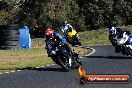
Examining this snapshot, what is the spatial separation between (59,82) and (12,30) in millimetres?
15901

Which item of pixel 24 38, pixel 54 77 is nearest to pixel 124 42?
pixel 54 77

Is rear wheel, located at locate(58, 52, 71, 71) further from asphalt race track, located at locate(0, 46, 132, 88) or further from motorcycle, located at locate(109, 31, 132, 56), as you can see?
motorcycle, located at locate(109, 31, 132, 56)

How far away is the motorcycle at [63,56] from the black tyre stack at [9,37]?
41.4 ft

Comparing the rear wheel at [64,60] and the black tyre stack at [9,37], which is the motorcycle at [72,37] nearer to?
the black tyre stack at [9,37]

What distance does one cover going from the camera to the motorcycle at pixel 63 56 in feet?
54.9

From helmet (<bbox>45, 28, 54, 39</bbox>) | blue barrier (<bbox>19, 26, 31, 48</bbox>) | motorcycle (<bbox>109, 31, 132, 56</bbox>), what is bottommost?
blue barrier (<bbox>19, 26, 31, 48</bbox>)

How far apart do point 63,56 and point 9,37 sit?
12704 millimetres

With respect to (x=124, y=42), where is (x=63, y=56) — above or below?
above

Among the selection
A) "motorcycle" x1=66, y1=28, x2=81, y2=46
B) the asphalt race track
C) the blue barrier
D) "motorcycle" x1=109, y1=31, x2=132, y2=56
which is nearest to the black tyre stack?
the blue barrier

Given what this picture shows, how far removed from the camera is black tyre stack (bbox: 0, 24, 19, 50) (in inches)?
1149

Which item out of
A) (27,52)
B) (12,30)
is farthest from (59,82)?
(12,30)

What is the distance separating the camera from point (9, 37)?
2909 centimetres

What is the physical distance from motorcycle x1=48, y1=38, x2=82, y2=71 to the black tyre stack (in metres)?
12.6

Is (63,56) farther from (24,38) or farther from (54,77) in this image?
Answer: (24,38)
